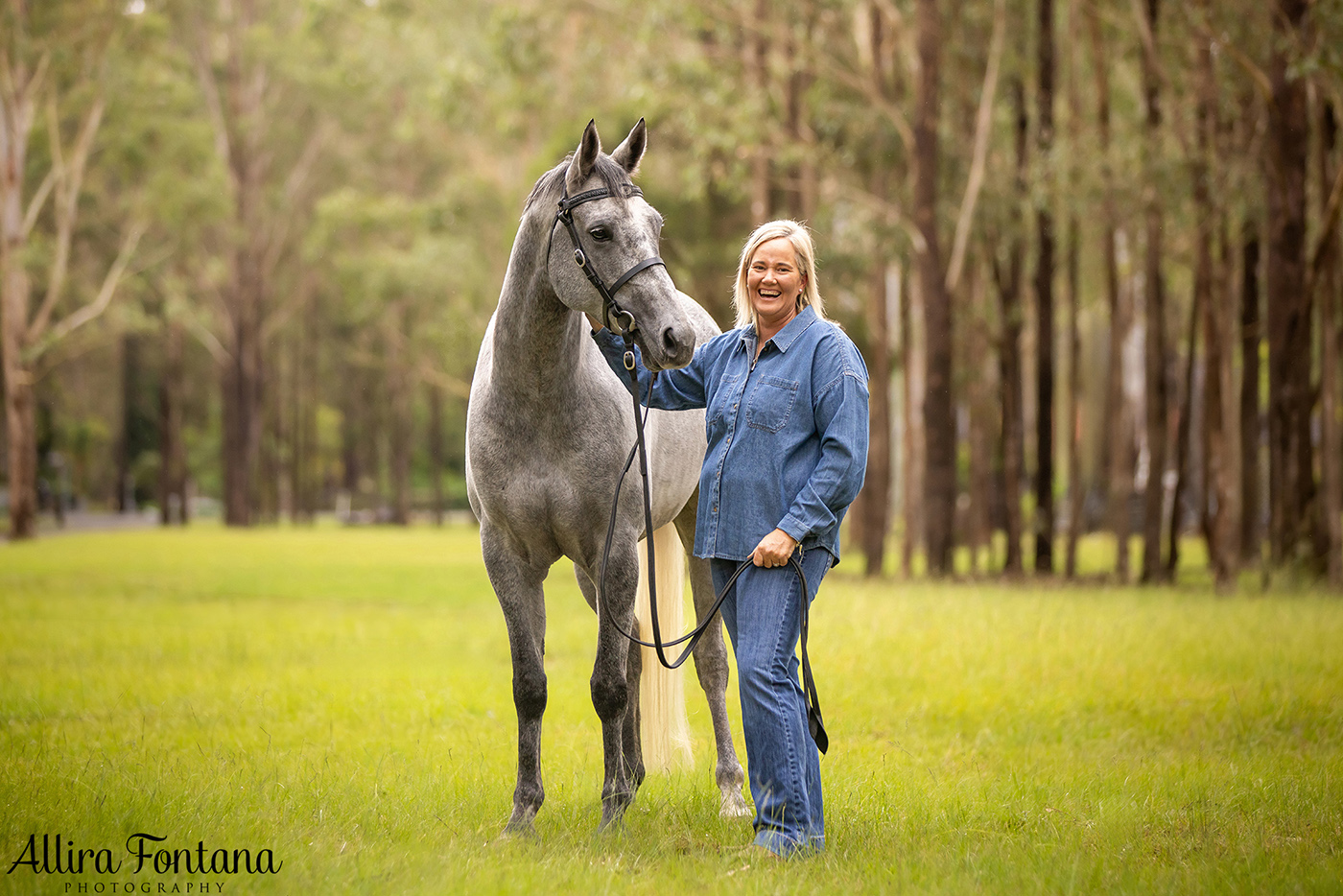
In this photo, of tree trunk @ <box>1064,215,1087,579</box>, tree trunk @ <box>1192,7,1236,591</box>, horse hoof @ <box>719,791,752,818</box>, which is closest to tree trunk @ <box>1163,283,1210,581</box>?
tree trunk @ <box>1192,7,1236,591</box>

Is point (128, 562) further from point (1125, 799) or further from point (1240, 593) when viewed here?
point (1125, 799)

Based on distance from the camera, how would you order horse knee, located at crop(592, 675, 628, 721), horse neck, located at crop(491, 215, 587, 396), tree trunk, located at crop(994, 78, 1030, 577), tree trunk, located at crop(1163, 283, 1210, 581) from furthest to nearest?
1. tree trunk, located at crop(994, 78, 1030, 577)
2. tree trunk, located at crop(1163, 283, 1210, 581)
3. horse knee, located at crop(592, 675, 628, 721)
4. horse neck, located at crop(491, 215, 587, 396)

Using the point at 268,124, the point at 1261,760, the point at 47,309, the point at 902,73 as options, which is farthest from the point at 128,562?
the point at 268,124

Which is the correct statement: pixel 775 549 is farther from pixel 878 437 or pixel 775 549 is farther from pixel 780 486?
pixel 878 437

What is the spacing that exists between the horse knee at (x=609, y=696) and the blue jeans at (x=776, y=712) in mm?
740

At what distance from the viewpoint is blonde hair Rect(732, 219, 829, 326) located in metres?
4.33

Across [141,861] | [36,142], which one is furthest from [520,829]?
[36,142]

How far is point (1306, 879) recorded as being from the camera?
398cm

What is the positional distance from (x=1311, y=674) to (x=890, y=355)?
14799 mm

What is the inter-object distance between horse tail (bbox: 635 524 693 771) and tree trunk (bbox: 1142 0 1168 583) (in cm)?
1201

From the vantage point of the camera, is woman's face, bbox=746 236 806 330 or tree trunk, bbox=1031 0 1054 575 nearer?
woman's face, bbox=746 236 806 330

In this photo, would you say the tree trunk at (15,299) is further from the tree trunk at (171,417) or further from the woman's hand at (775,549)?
the woman's hand at (775,549)

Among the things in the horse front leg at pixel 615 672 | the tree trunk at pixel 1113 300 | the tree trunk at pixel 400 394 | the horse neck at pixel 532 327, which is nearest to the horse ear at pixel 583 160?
the horse neck at pixel 532 327

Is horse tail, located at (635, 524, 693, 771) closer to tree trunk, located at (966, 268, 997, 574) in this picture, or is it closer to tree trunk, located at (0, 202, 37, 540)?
tree trunk, located at (966, 268, 997, 574)
